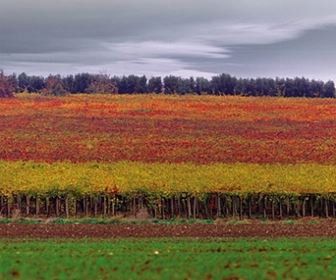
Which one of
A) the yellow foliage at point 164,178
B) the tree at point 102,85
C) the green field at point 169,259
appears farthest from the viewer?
the tree at point 102,85

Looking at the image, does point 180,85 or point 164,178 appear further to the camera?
point 180,85

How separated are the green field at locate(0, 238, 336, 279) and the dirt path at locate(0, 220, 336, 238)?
422cm

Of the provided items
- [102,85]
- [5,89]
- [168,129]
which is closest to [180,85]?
[102,85]

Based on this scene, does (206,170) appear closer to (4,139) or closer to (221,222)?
(221,222)

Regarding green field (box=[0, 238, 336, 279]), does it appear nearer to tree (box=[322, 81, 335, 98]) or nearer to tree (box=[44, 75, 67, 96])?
tree (box=[44, 75, 67, 96])

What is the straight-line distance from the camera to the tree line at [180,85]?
134375 millimetres

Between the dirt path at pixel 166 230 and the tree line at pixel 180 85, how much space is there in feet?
290

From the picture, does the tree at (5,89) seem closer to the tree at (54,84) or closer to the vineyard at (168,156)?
the tree at (54,84)

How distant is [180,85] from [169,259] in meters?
121

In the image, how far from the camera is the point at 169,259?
76.3 ft

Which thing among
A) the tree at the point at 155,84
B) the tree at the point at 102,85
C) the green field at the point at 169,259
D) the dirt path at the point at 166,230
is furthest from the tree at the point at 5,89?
the green field at the point at 169,259

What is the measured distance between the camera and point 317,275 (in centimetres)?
2017

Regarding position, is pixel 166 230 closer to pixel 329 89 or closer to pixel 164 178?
pixel 164 178

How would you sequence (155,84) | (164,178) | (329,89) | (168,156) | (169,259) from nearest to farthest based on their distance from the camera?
(169,259)
(164,178)
(168,156)
(329,89)
(155,84)
